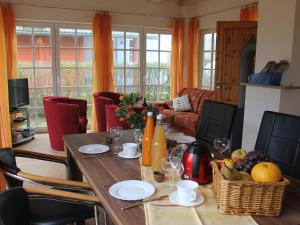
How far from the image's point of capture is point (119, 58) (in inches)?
250

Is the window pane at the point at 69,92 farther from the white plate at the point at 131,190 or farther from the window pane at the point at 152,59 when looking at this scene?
the white plate at the point at 131,190

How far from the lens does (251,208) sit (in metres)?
1.21

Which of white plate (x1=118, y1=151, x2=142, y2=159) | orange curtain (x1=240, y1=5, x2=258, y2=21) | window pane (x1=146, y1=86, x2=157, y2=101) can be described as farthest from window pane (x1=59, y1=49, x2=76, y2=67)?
white plate (x1=118, y1=151, x2=142, y2=159)

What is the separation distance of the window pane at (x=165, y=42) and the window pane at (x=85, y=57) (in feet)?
5.18

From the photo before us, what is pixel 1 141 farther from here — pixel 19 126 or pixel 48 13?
pixel 48 13

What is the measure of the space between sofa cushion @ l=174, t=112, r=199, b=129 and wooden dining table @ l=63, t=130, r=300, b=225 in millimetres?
2744

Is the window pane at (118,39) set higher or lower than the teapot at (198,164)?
higher

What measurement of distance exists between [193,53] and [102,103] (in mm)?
2360

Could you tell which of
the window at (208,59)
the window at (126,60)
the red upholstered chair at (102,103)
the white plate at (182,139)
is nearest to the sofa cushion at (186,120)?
the red upholstered chair at (102,103)

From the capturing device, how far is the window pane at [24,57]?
18.3ft

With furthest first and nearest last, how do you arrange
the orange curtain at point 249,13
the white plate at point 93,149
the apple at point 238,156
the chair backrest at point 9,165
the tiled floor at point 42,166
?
the orange curtain at point 249,13
the tiled floor at point 42,166
the white plate at point 93,149
the chair backrest at point 9,165
the apple at point 238,156

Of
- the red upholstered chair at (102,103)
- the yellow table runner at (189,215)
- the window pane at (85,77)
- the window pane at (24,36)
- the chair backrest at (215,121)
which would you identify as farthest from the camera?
the window pane at (85,77)

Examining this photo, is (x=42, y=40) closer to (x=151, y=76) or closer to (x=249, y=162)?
(x=151, y=76)

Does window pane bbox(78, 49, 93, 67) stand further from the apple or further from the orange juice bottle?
the apple
